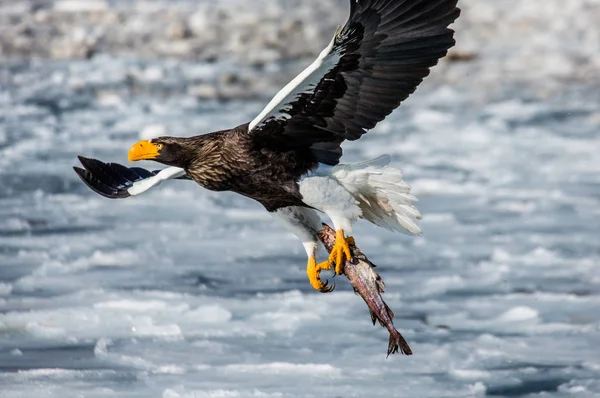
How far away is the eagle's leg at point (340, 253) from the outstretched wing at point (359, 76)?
0.37 metres

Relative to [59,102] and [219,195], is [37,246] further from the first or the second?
[59,102]

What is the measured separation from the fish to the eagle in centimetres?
6

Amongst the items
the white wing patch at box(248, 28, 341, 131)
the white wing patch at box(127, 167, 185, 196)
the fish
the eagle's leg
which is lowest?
the fish

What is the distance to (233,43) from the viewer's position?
Result: 16.0 m

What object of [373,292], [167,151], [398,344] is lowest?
[398,344]

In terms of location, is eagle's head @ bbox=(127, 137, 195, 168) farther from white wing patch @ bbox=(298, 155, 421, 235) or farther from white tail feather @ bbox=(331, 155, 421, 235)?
white tail feather @ bbox=(331, 155, 421, 235)

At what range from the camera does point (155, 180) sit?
18.9ft

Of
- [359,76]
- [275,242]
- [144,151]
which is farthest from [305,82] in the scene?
[275,242]

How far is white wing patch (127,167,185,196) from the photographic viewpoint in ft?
18.5

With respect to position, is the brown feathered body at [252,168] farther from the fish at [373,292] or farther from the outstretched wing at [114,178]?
the outstretched wing at [114,178]

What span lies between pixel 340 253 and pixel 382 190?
0.37 meters

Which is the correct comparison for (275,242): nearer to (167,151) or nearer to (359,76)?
(167,151)

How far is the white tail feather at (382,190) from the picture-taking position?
527 centimetres

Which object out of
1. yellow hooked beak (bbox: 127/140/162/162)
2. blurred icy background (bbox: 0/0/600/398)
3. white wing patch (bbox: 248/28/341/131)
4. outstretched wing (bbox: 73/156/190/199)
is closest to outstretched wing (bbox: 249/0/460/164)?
white wing patch (bbox: 248/28/341/131)
